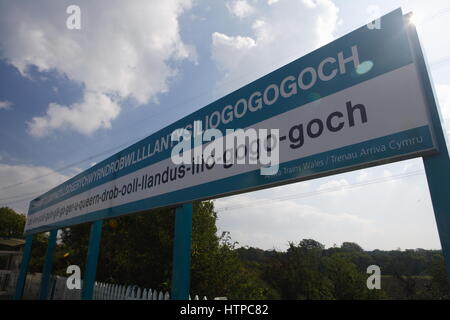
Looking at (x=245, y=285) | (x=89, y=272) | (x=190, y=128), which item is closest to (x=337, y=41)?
(x=190, y=128)

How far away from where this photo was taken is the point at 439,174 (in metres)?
2.30

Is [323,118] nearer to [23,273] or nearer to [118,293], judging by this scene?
[118,293]

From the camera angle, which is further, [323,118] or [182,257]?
[182,257]

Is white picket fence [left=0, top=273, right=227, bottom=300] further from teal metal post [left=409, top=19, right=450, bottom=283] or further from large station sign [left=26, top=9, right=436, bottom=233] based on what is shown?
teal metal post [left=409, top=19, right=450, bottom=283]

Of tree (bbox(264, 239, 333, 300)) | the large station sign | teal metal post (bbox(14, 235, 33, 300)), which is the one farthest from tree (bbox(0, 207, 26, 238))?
the large station sign

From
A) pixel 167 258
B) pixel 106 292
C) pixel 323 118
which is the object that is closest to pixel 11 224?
pixel 167 258

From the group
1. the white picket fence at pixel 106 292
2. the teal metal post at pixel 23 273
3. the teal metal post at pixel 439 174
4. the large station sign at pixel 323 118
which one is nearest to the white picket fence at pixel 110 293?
the white picket fence at pixel 106 292

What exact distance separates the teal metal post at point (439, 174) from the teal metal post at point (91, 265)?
6295 millimetres

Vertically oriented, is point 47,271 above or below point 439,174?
below

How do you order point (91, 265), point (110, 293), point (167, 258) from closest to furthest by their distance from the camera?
1. point (110, 293)
2. point (91, 265)
3. point (167, 258)

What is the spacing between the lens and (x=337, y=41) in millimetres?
3244

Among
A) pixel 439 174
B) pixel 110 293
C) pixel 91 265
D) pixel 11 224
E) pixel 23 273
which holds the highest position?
pixel 11 224

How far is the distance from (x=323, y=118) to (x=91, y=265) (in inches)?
232
